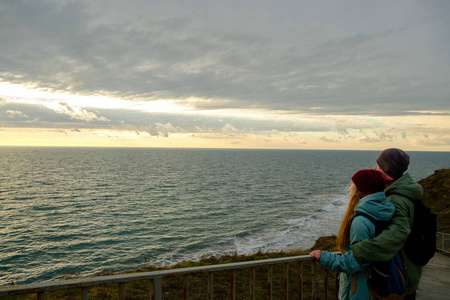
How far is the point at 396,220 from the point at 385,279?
0.60 metres

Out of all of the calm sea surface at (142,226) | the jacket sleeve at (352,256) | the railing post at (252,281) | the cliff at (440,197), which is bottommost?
the calm sea surface at (142,226)

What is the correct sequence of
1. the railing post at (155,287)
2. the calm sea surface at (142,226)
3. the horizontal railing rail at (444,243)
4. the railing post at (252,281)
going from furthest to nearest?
the calm sea surface at (142,226) → the horizontal railing rail at (444,243) → the railing post at (252,281) → the railing post at (155,287)

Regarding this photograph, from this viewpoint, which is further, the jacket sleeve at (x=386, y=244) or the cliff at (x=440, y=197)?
the cliff at (x=440, y=197)

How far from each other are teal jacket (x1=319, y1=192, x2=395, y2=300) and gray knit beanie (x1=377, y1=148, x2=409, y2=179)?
2.10 ft

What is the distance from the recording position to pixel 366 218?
111 inches

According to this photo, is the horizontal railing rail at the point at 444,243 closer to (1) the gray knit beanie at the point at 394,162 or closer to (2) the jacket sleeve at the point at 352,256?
(1) the gray knit beanie at the point at 394,162

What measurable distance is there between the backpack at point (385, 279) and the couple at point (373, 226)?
56mm

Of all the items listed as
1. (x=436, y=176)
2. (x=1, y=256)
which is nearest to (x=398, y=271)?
(x=1, y=256)

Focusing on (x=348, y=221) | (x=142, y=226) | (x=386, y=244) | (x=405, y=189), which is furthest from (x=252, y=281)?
(x=142, y=226)

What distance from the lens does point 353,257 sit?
2896 mm

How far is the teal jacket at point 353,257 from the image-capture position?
2795 millimetres

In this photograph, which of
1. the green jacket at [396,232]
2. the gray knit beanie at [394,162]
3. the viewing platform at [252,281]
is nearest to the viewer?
the viewing platform at [252,281]

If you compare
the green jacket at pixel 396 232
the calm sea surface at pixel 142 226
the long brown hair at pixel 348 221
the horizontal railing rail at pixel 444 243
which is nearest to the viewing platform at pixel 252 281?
the horizontal railing rail at pixel 444 243

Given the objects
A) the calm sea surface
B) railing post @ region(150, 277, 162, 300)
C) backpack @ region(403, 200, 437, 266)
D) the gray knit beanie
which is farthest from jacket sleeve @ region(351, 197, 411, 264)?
the calm sea surface
